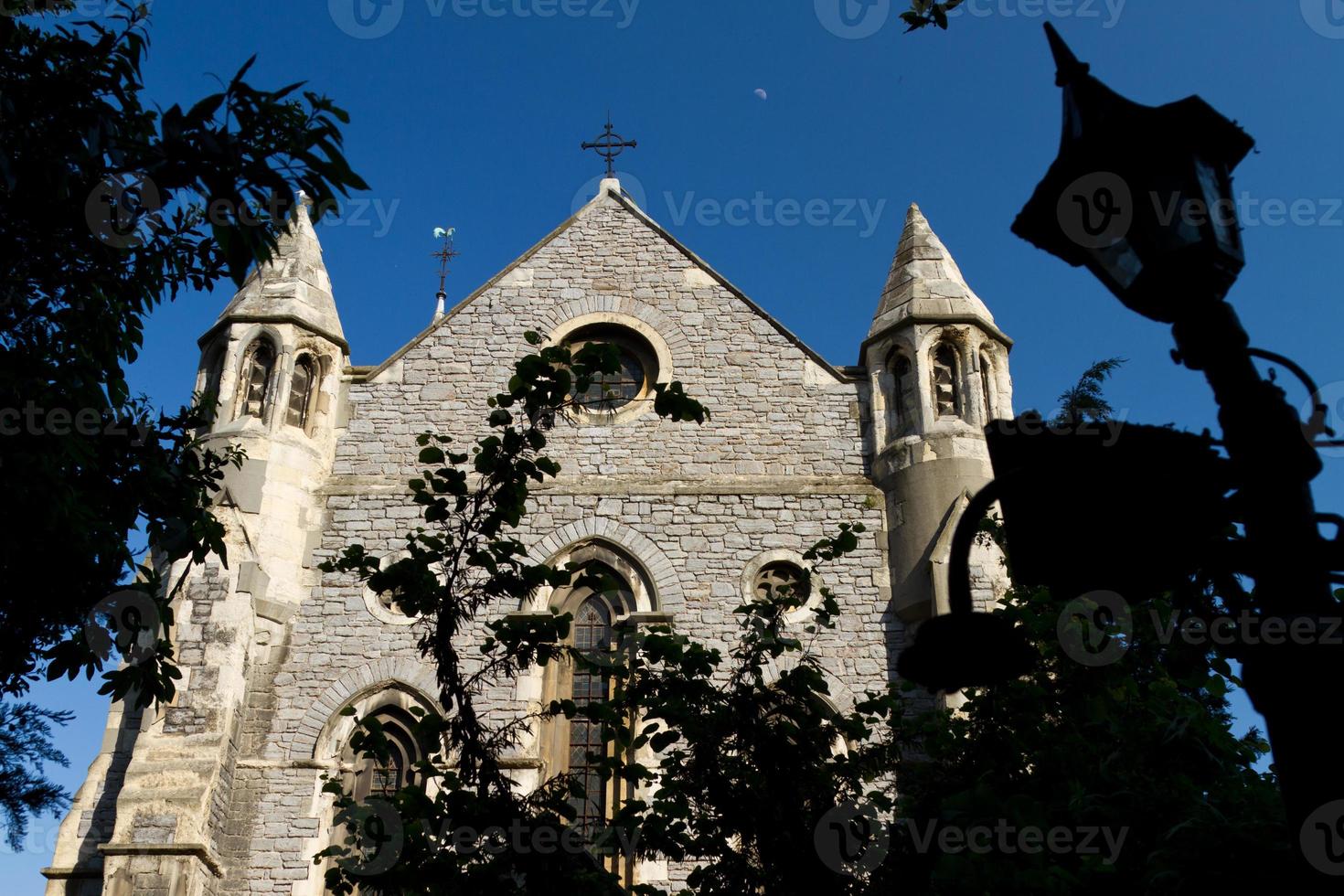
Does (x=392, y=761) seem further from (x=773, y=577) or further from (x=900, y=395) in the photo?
(x=900, y=395)

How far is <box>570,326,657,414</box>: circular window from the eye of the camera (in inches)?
526

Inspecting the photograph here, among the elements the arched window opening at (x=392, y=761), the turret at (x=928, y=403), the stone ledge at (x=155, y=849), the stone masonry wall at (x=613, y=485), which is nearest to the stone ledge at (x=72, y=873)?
the stone ledge at (x=155, y=849)

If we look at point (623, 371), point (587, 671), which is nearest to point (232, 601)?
point (587, 671)

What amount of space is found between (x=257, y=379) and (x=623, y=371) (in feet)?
13.0

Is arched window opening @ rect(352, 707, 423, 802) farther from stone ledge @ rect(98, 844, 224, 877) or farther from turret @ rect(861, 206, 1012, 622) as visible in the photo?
turret @ rect(861, 206, 1012, 622)

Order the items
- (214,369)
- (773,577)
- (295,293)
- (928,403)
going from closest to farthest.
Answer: (773,577), (928,403), (214,369), (295,293)

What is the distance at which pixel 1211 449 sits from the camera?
2.46 metres

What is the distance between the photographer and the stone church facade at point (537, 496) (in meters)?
10.6

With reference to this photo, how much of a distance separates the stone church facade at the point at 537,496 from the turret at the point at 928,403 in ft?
0.09

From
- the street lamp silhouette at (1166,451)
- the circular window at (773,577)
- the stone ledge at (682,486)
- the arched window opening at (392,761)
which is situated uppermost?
the stone ledge at (682,486)

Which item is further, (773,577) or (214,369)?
(214,369)

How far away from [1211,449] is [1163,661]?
635cm

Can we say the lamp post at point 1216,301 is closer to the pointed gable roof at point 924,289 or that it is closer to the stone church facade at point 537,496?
the stone church facade at point 537,496

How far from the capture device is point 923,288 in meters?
13.3
